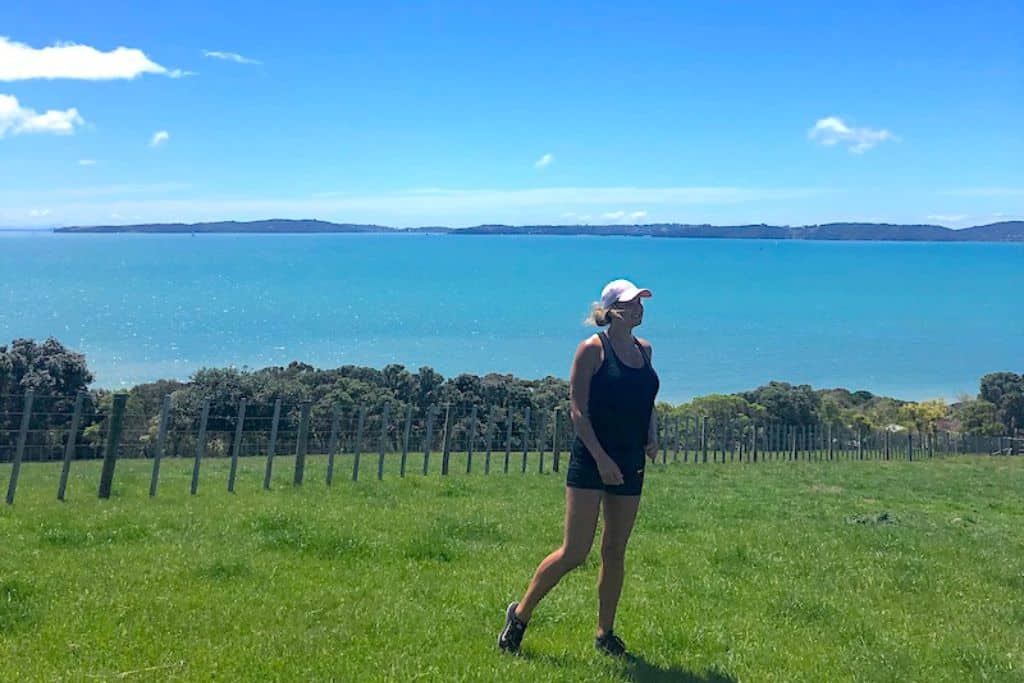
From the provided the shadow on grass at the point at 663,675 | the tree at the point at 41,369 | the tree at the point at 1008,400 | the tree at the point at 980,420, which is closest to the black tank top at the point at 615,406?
the shadow on grass at the point at 663,675

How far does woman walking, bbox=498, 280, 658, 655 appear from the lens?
5961mm

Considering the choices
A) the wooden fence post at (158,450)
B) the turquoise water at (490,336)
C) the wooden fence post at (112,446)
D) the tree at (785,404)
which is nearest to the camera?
the wooden fence post at (112,446)

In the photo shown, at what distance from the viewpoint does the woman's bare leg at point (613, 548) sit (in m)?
6.08

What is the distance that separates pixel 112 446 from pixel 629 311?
968cm

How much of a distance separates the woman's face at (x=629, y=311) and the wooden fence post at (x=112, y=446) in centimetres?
950

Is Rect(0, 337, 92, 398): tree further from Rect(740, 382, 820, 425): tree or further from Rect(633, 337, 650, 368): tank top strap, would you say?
Rect(740, 382, 820, 425): tree

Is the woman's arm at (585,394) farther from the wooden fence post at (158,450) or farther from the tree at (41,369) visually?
the tree at (41,369)

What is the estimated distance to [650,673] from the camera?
6000mm

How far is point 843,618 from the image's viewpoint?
747 centimetres

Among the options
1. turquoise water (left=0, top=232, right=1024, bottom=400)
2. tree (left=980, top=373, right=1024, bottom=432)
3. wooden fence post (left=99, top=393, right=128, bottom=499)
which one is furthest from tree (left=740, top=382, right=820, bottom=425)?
wooden fence post (left=99, top=393, right=128, bottom=499)

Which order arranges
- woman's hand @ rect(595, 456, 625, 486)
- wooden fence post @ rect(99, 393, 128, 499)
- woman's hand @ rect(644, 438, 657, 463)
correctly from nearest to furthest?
woman's hand @ rect(595, 456, 625, 486)
woman's hand @ rect(644, 438, 657, 463)
wooden fence post @ rect(99, 393, 128, 499)

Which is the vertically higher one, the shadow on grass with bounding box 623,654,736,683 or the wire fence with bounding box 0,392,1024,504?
the shadow on grass with bounding box 623,654,736,683

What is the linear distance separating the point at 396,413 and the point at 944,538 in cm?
2693

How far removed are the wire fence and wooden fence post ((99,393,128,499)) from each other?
0.02 m
